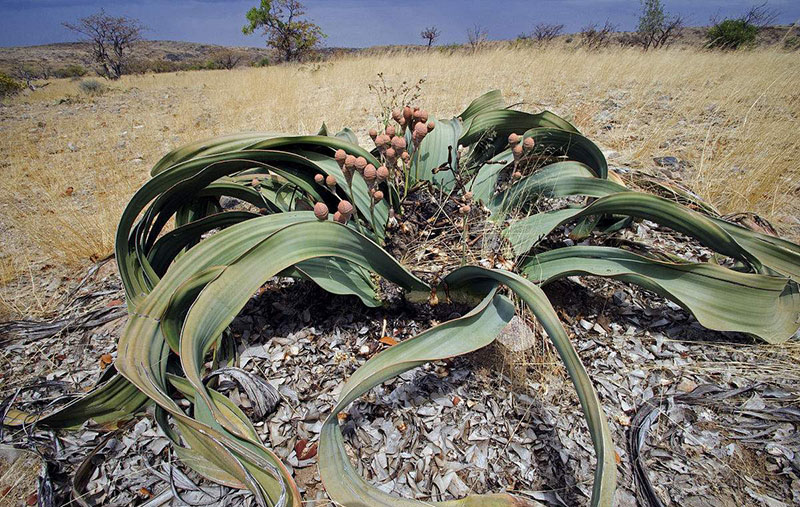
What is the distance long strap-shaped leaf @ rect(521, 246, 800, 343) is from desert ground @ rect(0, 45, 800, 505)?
0.09 metres

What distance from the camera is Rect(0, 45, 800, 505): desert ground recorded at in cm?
89

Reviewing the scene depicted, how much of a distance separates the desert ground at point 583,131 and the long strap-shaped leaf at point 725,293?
0.09m

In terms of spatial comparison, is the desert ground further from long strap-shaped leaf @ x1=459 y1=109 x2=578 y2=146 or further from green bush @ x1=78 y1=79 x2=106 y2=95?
green bush @ x1=78 y1=79 x2=106 y2=95

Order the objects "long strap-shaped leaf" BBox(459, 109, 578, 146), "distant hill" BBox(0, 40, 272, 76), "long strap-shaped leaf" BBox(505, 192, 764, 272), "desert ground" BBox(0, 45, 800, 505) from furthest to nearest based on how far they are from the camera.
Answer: "distant hill" BBox(0, 40, 272, 76) → "long strap-shaped leaf" BBox(459, 109, 578, 146) → "long strap-shaped leaf" BBox(505, 192, 764, 272) → "desert ground" BBox(0, 45, 800, 505)

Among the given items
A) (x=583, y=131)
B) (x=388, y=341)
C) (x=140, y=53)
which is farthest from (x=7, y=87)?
(x=140, y=53)

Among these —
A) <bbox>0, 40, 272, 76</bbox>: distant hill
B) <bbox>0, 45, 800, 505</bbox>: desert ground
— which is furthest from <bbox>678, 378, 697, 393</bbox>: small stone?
<bbox>0, 40, 272, 76</bbox>: distant hill

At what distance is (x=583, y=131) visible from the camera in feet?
9.45

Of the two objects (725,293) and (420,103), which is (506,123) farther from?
(420,103)

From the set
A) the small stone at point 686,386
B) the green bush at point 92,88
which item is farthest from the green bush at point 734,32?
the green bush at point 92,88

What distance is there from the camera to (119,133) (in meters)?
4.95

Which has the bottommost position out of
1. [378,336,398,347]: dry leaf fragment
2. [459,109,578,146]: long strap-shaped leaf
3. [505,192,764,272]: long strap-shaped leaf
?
[378,336,398,347]: dry leaf fragment

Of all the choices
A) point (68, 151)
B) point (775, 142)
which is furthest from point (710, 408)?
point (68, 151)

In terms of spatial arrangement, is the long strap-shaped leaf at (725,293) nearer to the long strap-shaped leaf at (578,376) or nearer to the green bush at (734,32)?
the long strap-shaped leaf at (578,376)

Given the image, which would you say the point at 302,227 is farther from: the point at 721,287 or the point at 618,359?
the point at 721,287
